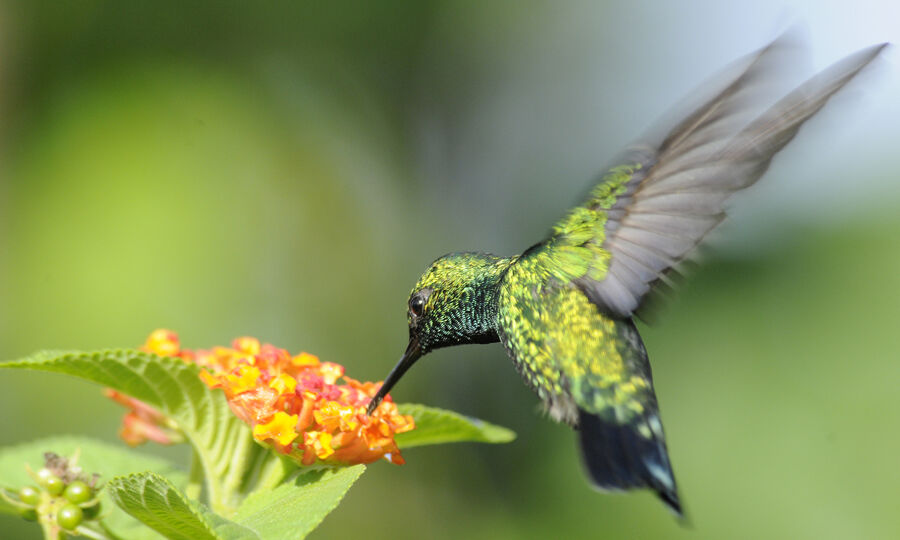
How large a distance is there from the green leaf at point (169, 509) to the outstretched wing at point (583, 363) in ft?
2.51

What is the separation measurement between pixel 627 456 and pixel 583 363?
24cm

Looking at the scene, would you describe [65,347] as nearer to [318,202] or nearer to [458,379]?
[318,202]

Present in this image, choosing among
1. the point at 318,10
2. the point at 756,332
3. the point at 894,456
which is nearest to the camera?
the point at 894,456

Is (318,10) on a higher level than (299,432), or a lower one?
higher

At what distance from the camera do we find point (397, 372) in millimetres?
1961

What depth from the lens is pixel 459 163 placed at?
5434 mm

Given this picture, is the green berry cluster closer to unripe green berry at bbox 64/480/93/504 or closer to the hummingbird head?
unripe green berry at bbox 64/480/93/504

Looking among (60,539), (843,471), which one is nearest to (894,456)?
(843,471)

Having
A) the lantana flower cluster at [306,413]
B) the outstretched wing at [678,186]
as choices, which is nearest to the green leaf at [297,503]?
the lantana flower cluster at [306,413]

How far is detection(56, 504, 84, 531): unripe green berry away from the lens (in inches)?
60.8

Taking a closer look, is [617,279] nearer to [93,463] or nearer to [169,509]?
[169,509]

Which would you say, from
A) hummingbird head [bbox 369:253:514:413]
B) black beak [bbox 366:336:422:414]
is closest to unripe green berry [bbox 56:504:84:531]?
black beak [bbox 366:336:422:414]

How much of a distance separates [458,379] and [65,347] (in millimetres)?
2051

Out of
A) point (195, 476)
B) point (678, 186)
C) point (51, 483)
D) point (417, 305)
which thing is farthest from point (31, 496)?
point (678, 186)
